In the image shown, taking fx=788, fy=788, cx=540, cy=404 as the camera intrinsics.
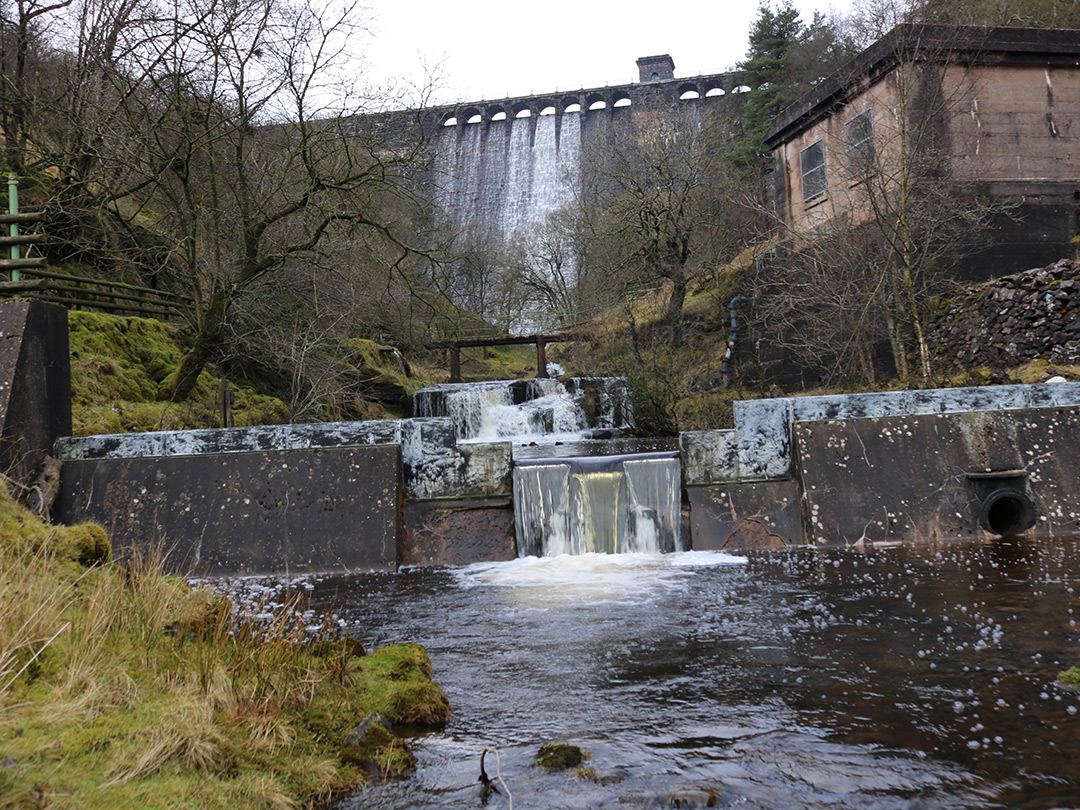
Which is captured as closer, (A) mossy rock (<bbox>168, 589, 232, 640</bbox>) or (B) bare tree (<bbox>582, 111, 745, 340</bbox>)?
(A) mossy rock (<bbox>168, 589, 232, 640</bbox>)

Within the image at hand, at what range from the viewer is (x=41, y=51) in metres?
16.7

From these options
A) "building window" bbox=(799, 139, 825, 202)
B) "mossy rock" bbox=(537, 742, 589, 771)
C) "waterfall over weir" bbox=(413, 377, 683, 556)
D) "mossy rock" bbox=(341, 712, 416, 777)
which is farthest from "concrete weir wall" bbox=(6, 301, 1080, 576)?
"building window" bbox=(799, 139, 825, 202)

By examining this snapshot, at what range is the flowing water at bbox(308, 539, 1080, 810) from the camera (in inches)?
100

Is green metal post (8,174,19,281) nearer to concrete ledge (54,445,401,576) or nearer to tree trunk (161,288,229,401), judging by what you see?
concrete ledge (54,445,401,576)

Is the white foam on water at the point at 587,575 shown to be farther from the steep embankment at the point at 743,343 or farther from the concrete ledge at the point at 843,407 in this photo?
the steep embankment at the point at 743,343

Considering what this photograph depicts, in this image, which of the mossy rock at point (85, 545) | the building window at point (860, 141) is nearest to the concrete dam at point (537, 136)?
the building window at point (860, 141)

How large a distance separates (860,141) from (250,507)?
14235 mm

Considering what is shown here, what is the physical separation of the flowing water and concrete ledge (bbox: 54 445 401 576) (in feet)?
1.61

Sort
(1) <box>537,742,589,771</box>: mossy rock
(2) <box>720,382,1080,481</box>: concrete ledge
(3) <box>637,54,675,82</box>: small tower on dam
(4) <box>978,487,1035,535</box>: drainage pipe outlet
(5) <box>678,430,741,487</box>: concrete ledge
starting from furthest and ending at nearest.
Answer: (3) <box>637,54,675,82</box>: small tower on dam < (5) <box>678,430,741,487</box>: concrete ledge < (2) <box>720,382,1080,481</box>: concrete ledge < (4) <box>978,487,1035,535</box>: drainage pipe outlet < (1) <box>537,742,589,771</box>: mossy rock

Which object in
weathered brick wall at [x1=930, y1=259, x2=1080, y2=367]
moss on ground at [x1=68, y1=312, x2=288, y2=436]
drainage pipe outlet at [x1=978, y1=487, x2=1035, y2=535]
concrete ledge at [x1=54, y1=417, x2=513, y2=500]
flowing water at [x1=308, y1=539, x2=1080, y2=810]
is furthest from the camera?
weathered brick wall at [x1=930, y1=259, x2=1080, y2=367]

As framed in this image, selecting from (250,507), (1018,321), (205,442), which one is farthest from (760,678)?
(1018,321)

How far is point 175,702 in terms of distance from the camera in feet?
9.09

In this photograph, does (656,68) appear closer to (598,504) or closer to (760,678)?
(598,504)

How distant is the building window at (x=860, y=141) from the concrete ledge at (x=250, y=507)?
11.5 metres
